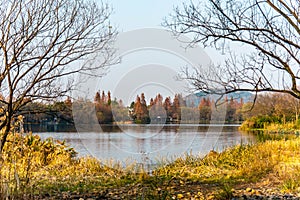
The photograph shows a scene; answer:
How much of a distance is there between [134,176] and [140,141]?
766cm

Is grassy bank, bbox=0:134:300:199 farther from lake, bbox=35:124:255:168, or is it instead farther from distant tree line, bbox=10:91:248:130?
lake, bbox=35:124:255:168

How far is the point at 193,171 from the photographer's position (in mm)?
6449

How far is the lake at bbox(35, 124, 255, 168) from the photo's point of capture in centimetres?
994

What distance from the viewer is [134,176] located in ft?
18.8

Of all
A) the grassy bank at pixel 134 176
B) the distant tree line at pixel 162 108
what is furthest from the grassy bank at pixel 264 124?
the grassy bank at pixel 134 176

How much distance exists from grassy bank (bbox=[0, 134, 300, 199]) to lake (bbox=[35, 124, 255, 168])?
1812 mm

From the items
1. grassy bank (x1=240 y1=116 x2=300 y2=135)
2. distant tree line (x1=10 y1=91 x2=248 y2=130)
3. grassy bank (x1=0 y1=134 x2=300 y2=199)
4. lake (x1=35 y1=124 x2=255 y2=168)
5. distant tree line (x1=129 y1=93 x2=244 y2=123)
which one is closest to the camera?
grassy bank (x1=0 y1=134 x2=300 y2=199)

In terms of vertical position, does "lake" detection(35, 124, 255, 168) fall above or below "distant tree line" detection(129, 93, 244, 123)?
below

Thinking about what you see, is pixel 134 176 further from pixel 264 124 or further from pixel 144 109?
pixel 264 124

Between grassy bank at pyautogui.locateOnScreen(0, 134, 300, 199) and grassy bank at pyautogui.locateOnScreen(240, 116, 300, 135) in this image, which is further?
grassy bank at pyautogui.locateOnScreen(240, 116, 300, 135)

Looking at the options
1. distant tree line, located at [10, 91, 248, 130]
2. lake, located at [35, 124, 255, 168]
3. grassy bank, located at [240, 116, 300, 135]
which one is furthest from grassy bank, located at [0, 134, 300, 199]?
grassy bank, located at [240, 116, 300, 135]

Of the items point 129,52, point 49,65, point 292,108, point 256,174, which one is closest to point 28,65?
point 49,65

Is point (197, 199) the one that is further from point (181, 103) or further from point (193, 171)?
point (181, 103)

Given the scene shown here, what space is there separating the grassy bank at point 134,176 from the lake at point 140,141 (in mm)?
1812
